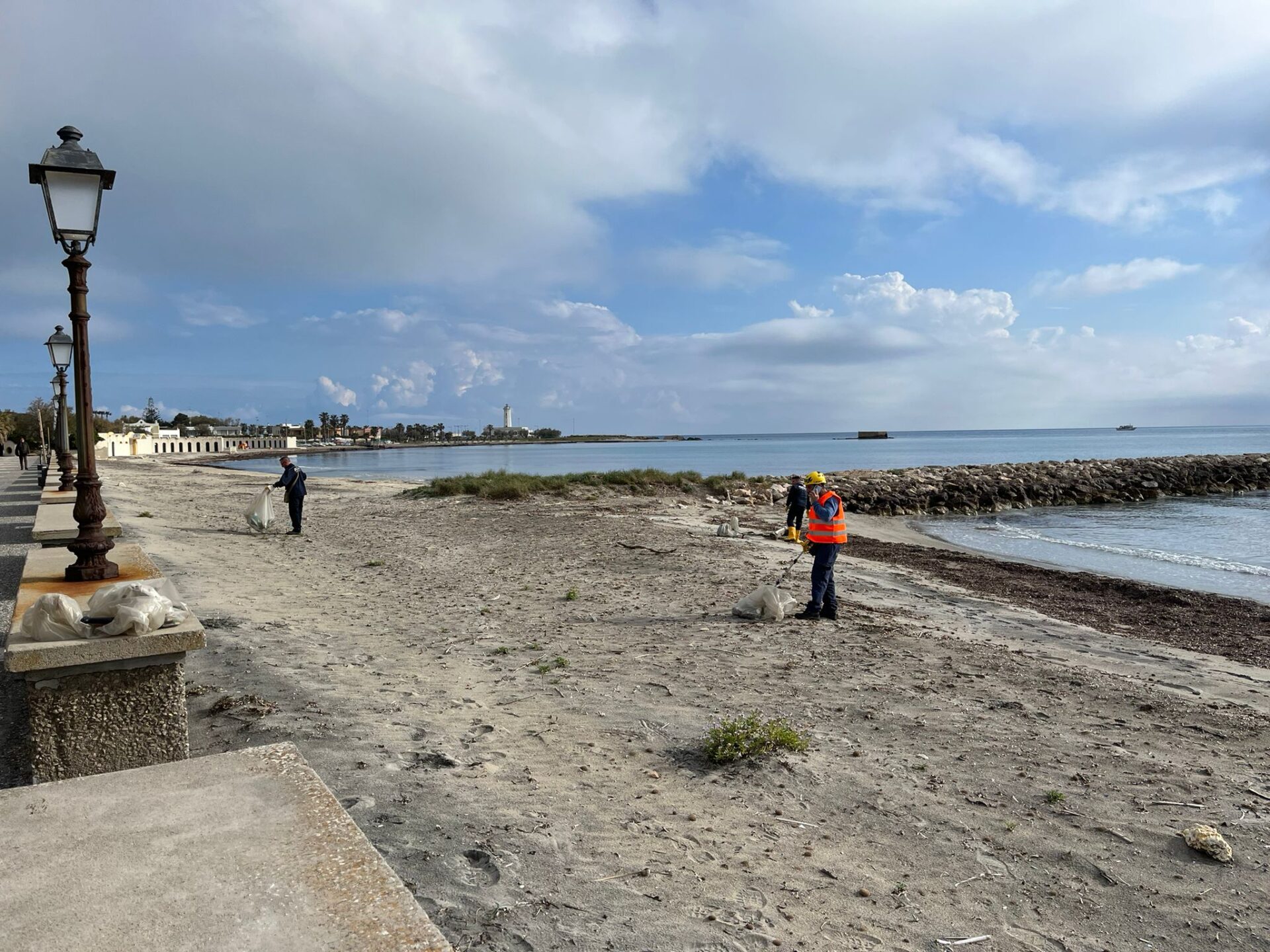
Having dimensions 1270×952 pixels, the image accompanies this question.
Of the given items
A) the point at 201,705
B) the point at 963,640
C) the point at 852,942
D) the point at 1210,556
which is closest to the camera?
the point at 852,942

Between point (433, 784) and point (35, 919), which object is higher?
point (35, 919)

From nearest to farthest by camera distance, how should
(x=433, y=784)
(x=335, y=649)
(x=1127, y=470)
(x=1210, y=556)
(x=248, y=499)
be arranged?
(x=433, y=784) < (x=335, y=649) < (x=1210, y=556) < (x=248, y=499) < (x=1127, y=470)

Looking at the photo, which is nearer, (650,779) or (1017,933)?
(1017,933)

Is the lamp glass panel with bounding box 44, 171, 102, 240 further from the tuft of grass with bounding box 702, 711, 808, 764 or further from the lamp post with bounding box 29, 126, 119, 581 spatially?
A: the tuft of grass with bounding box 702, 711, 808, 764

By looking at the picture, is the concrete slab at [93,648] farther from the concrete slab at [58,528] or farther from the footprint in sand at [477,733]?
the concrete slab at [58,528]

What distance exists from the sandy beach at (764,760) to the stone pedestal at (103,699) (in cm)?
89

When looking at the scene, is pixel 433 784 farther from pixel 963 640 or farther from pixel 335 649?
pixel 963 640

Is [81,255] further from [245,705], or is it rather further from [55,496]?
[55,496]

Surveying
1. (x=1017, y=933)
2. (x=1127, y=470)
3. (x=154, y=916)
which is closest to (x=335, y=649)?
(x=154, y=916)

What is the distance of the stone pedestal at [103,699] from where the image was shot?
3.85m

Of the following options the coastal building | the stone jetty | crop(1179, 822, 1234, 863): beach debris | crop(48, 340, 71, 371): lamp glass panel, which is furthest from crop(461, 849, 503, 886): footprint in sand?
the coastal building

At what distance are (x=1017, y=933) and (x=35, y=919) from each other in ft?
11.9

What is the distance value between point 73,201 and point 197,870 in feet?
17.6

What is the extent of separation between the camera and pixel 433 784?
15.0 feet
